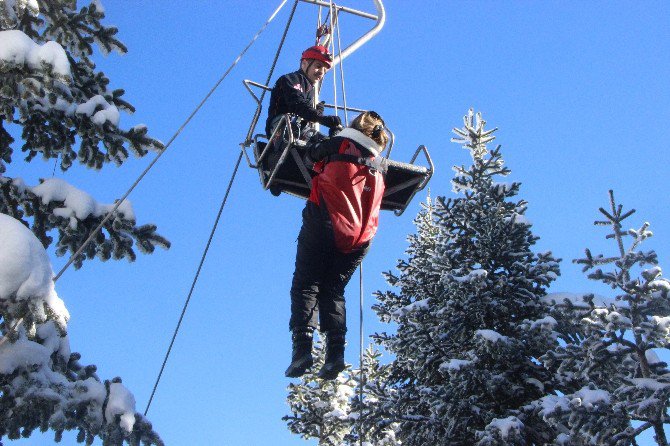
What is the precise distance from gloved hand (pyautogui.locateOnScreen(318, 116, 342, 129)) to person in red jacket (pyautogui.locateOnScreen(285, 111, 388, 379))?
48 centimetres

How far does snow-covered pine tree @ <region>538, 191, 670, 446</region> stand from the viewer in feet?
28.5

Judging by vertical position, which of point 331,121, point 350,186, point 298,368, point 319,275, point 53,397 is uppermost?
point 331,121

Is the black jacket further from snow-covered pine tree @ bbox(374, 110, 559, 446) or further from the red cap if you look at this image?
snow-covered pine tree @ bbox(374, 110, 559, 446)

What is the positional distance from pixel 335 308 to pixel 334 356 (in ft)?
1.35

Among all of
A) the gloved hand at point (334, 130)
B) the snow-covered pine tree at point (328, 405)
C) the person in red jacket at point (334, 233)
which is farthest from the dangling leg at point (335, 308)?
the snow-covered pine tree at point (328, 405)

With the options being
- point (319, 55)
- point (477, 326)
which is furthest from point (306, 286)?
point (477, 326)

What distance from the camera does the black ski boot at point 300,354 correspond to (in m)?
5.82

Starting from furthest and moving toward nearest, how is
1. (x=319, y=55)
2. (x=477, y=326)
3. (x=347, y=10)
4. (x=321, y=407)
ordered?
(x=321, y=407)
(x=477, y=326)
(x=347, y=10)
(x=319, y=55)

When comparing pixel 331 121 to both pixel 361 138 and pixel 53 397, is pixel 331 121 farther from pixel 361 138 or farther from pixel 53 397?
pixel 53 397

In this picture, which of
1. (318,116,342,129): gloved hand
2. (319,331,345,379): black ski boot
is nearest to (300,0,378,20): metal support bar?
(318,116,342,129): gloved hand

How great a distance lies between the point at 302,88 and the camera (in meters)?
7.10

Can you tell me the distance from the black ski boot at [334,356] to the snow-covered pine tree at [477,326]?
6.59 meters

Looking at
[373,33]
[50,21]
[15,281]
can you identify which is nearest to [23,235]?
[15,281]

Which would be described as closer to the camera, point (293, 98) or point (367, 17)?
point (293, 98)
